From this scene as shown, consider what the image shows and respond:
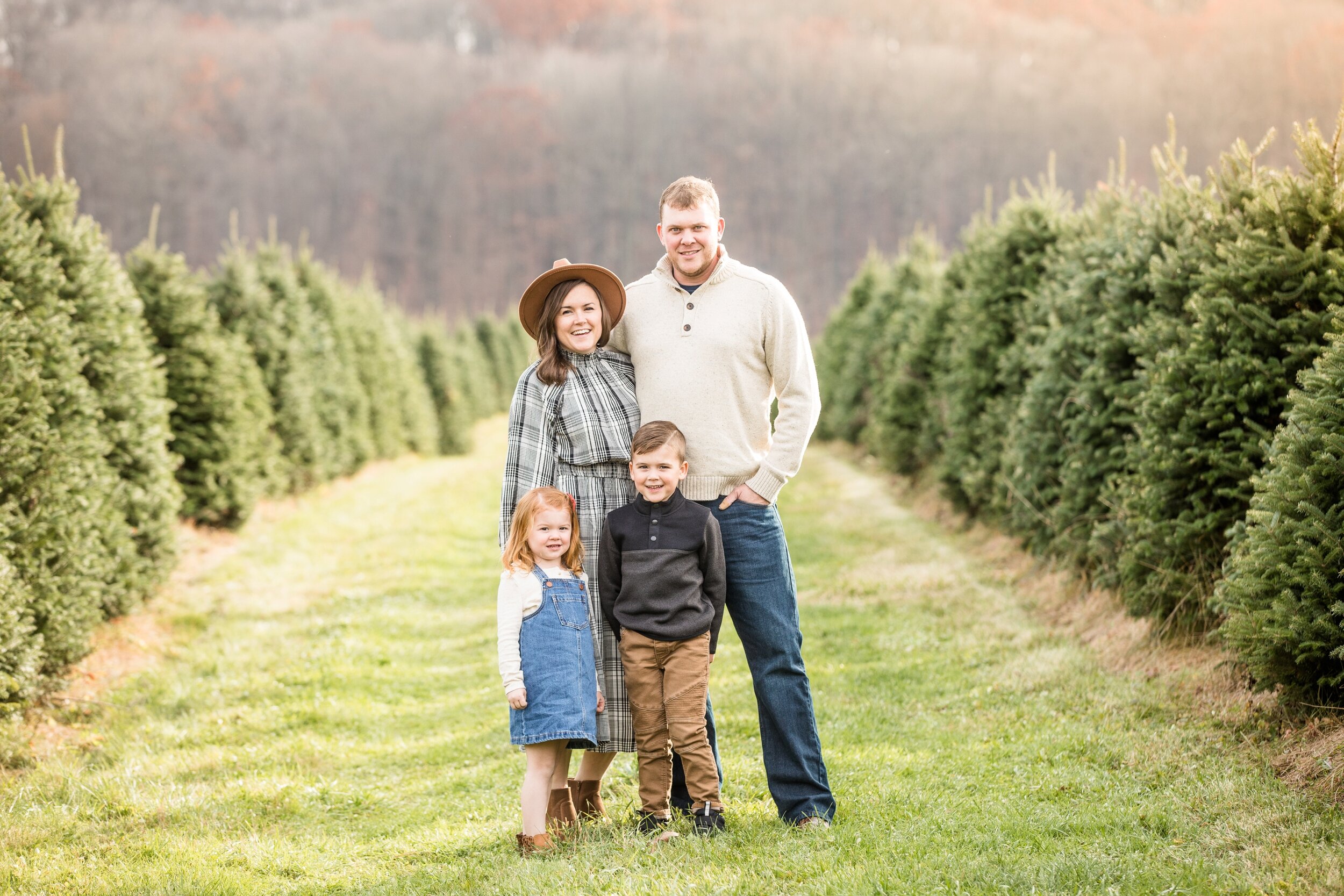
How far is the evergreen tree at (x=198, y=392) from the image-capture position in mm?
11125

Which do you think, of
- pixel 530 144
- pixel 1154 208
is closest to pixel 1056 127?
pixel 530 144

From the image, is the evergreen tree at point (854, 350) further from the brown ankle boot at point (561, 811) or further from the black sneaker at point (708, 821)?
the black sneaker at point (708, 821)

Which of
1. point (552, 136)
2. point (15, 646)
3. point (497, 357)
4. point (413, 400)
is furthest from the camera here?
point (552, 136)

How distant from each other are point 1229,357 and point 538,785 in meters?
4.23

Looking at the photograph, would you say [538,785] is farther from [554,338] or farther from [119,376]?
[119,376]

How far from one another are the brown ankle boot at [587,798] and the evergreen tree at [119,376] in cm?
499

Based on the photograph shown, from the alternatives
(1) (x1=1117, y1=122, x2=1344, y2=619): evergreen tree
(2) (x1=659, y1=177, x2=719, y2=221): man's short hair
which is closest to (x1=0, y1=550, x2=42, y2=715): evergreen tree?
(2) (x1=659, y1=177, x2=719, y2=221): man's short hair

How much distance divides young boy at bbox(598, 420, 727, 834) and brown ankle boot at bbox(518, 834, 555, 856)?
0.37 metres

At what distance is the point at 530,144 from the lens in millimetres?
104500

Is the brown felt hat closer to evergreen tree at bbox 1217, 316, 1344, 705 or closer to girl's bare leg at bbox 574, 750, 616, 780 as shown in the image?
girl's bare leg at bbox 574, 750, 616, 780

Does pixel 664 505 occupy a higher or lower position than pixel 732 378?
lower

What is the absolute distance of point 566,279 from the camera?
4.11 meters

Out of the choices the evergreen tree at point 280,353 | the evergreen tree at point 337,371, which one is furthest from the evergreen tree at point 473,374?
the evergreen tree at point 280,353

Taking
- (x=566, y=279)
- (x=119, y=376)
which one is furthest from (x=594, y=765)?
(x=119, y=376)
